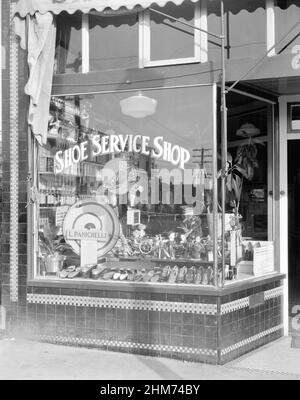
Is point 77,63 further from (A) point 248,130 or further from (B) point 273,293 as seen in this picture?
(B) point 273,293

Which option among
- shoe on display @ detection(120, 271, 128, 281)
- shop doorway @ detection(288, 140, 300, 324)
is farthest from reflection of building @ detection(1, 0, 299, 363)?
shop doorway @ detection(288, 140, 300, 324)

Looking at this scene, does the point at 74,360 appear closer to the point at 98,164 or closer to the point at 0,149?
the point at 98,164

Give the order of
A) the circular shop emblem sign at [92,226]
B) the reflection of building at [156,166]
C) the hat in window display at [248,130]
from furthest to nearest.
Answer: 1. the hat in window display at [248,130]
2. the circular shop emblem sign at [92,226]
3. the reflection of building at [156,166]

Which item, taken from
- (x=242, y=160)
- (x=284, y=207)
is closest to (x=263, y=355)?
(x=284, y=207)

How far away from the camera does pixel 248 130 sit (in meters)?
7.35

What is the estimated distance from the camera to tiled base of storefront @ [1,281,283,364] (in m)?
6.17

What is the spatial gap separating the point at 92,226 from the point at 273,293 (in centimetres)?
236

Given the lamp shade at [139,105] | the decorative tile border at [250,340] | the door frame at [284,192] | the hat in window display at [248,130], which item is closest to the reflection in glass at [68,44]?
the lamp shade at [139,105]

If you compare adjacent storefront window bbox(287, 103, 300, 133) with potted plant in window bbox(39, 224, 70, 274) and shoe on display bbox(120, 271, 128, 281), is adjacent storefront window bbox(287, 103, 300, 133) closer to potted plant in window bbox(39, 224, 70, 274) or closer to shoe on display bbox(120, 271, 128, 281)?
shoe on display bbox(120, 271, 128, 281)

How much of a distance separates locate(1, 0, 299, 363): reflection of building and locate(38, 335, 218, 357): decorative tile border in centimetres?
1

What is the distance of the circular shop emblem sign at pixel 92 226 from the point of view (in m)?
6.91

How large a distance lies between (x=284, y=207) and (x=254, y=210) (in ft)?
1.24

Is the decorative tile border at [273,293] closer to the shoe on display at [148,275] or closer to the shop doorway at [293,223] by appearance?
the shop doorway at [293,223]

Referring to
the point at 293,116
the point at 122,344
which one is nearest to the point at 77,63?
the point at 293,116
